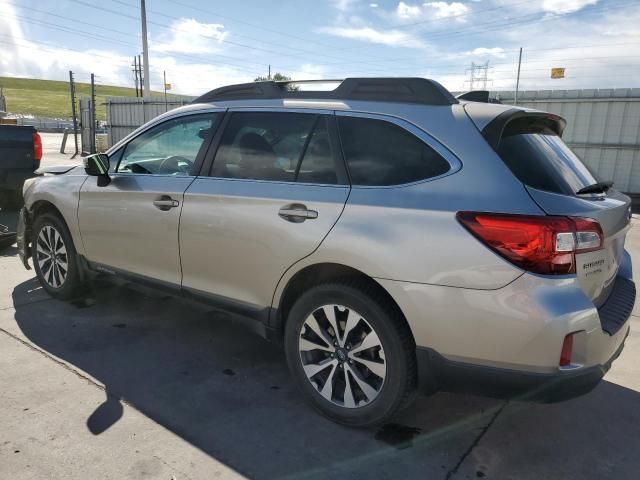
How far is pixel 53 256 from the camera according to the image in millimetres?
4547

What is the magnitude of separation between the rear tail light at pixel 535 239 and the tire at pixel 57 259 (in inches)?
136

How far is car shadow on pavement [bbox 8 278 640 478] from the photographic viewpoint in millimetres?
2566

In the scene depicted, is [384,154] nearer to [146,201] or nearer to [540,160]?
[540,160]

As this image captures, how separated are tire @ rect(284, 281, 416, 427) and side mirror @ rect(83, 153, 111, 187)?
6.33 ft

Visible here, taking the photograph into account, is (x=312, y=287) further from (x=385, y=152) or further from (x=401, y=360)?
(x=385, y=152)

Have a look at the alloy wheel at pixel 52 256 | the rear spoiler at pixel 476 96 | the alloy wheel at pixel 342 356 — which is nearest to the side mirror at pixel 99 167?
the alloy wheel at pixel 52 256

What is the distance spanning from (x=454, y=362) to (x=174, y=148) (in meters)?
2.48

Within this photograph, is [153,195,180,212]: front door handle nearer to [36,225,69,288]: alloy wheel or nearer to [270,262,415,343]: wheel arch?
[270,262,415,343]: wheel arch

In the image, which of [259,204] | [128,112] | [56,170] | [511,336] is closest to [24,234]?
[56,170]

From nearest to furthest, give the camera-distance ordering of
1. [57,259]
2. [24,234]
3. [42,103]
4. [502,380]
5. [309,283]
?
1. [502,380]
2. [309,283]
3. [57,259]
4. [24,234]
5. [42,103]

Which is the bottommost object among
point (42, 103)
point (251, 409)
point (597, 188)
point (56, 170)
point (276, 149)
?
point (251, 409)

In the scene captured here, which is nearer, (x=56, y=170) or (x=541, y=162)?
(x=541, y=162)

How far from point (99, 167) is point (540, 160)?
2.98 m

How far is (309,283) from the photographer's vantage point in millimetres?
2953
